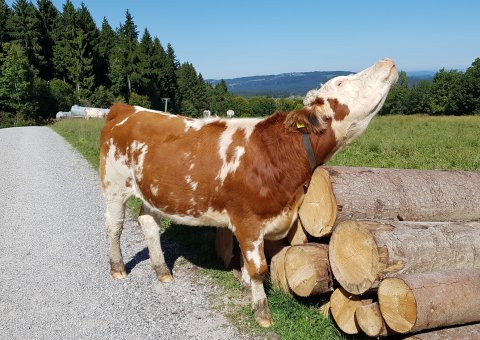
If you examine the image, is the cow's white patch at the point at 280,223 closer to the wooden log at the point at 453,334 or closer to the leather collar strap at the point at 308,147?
the leather collar strap at the point at 308,147

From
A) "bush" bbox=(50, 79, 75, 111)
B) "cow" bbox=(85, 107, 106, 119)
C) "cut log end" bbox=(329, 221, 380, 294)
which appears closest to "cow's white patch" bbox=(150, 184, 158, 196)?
"cut log end" bbox=(329, 221, 380, 294)

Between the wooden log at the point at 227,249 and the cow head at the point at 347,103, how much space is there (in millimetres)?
2075

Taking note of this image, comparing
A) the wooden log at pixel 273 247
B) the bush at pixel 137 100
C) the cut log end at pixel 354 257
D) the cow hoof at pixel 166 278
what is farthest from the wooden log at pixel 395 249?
the bush at pixel 137 100

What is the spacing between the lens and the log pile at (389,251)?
3244 mm

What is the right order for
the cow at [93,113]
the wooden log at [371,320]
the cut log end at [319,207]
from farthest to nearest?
the cow at [93,113] < the cut log end at [319,207] < the wooden log at [371,320]

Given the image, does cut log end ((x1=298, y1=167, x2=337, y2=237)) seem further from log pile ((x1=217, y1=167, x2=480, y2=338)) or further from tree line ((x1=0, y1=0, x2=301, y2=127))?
tree line ((x1=0, y1=0, x2=301, y2=127))

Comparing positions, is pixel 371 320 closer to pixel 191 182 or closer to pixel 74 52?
pixel 191 182

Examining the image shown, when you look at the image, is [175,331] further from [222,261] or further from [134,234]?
[134,234]

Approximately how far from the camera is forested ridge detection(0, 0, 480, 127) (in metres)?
45.8

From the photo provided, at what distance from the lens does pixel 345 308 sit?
388 centimetres

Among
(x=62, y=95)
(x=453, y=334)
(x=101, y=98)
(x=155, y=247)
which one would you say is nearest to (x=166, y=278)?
(x=155, y=247)

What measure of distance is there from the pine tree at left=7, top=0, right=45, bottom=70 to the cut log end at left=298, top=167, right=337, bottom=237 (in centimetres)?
6669

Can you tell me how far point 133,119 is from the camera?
532cm

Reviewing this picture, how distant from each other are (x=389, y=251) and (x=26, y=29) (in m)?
71.4
